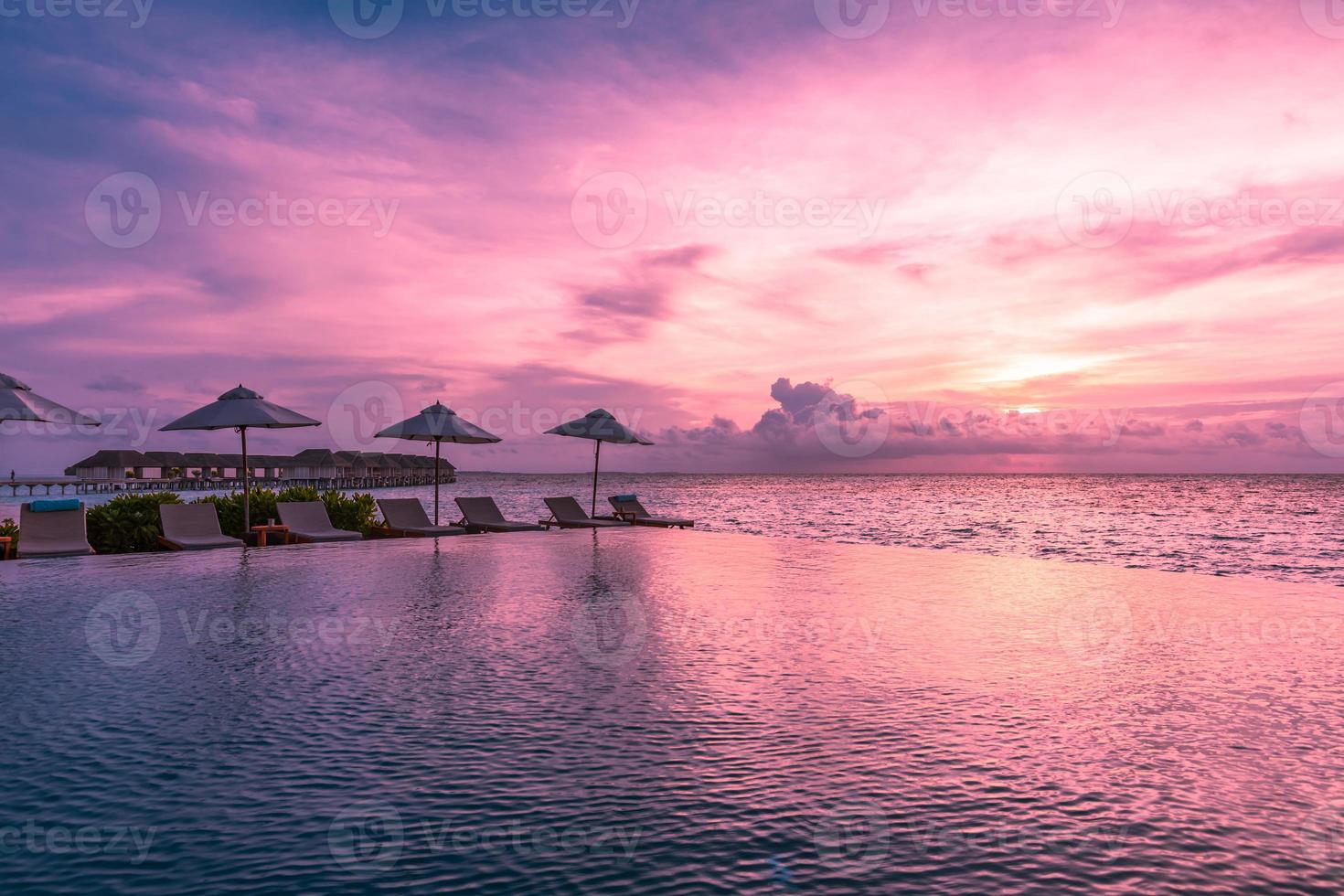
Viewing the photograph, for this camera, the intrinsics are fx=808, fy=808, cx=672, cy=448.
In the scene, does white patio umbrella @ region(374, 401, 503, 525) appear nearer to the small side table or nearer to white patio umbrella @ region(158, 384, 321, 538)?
white patio umbrella @ region(158, 384, 321, 538)

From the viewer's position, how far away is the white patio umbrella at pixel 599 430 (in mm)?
20016

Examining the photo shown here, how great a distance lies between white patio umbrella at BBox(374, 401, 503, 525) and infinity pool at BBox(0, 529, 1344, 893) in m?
8.40

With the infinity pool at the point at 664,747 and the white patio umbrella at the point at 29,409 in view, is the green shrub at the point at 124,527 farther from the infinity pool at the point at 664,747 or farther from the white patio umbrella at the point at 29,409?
the infinity pool at the point at 664,747

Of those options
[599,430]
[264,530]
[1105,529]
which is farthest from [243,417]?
[1105,529]

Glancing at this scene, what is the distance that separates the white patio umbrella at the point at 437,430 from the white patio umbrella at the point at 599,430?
1929 mm

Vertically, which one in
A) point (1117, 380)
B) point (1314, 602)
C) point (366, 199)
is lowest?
point (1314, 602)

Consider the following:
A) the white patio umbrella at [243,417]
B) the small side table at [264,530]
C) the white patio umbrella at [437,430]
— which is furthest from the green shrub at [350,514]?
the white patio umbrella at [243,417]

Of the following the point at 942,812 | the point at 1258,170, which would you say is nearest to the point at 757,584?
the point at 942,812

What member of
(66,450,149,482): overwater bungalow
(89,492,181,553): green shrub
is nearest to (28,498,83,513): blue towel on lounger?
(89,492,181,553): green shrub

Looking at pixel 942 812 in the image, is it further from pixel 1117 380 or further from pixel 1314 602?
pixel 1117 380

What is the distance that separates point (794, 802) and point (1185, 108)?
52.5 ft

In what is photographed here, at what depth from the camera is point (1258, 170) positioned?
51.6ft

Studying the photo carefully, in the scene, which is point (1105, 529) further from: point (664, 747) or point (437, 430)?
point (664, 747)

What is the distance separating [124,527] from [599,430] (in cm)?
1010
